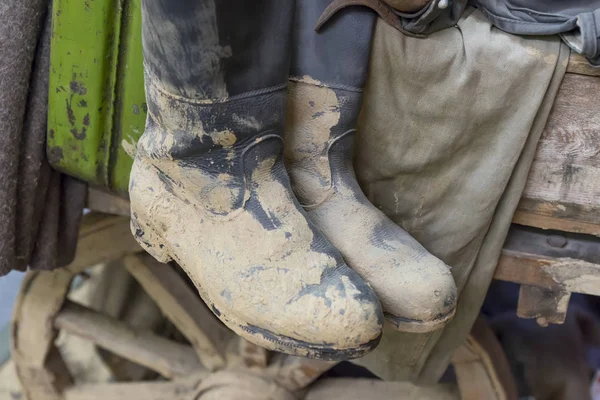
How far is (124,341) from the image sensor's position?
3.58 feet

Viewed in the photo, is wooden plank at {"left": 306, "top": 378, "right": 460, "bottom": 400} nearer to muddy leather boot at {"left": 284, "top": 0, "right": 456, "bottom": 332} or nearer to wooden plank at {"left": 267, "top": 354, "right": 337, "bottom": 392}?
wooden plank at {"left": 267, "top": 354, "right": 337, "bottom": 392}

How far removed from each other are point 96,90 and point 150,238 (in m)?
0.17

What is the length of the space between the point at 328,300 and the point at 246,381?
55 cm

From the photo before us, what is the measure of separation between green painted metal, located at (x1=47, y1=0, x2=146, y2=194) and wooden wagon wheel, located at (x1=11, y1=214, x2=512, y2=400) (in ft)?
0.89

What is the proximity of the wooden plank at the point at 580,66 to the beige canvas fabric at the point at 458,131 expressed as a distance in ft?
0.04

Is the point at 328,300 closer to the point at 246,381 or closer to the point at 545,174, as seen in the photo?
the point at 545,174

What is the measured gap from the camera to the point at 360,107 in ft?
2.01

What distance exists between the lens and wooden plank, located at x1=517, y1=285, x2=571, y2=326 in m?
0.73

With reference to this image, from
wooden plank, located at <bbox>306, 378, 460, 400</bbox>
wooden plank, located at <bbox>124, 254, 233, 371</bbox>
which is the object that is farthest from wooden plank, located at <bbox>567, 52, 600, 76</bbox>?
wooden plank, located at <bbox>124, 254, 233, 371</bbox>

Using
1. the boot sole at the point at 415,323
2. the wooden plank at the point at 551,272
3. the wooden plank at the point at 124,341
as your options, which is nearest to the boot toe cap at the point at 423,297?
the boot sole at the point at 415,323

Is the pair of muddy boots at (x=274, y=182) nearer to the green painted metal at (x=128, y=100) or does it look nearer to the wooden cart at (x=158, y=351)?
the green painted metal at (x=128, y=100)

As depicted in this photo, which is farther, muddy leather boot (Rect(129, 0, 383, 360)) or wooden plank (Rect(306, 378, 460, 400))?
wooden plank (Rect(306, 378, 460, 400))

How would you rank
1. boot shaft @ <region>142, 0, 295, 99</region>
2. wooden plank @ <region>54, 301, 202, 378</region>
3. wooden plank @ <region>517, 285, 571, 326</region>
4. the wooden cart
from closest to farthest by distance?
boot shaft @ <region>142, 0, 295, 99</region> < wooden plank @ <region>517, 285, 571, 326</region> < the wooden cart < wooden plank @ <region>54, 301, 202, 378</region>

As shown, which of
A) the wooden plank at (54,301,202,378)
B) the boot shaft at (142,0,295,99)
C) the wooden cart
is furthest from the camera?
the wooden plank at (54,301,202,378)
